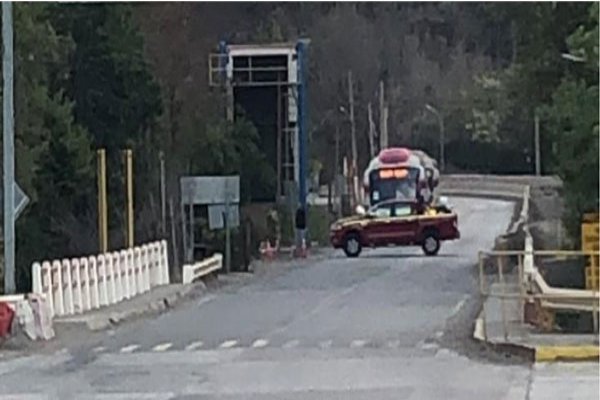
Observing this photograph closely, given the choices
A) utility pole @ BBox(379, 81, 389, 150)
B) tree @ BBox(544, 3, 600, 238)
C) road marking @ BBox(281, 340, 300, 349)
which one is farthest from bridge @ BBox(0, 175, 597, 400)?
utility pole @ BBox(379, 81, 389, 150)

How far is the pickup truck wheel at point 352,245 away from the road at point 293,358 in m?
17.7

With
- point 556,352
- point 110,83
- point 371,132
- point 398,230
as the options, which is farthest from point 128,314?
point 371,132

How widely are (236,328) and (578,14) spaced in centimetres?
2090

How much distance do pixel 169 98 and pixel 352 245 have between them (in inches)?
428

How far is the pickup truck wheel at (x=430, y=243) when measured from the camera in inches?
2302

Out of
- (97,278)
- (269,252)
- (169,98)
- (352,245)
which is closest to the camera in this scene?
(97,278)

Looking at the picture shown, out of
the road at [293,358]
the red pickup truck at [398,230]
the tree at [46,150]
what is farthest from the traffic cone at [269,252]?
the road at [293,358]

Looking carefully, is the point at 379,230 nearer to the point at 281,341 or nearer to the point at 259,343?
the point at 281,341

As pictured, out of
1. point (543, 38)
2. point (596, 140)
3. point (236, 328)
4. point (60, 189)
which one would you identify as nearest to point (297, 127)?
point (60, 189)

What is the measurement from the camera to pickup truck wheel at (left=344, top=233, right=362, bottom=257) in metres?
59.2

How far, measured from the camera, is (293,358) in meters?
23.8

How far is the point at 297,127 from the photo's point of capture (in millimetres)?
68188

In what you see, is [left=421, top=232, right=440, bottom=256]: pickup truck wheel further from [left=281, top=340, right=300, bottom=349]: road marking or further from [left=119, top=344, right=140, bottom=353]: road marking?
[left=119, top=344, right=140, bottom=353]: road marking

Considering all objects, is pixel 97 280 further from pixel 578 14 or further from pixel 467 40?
pixel 467 40
